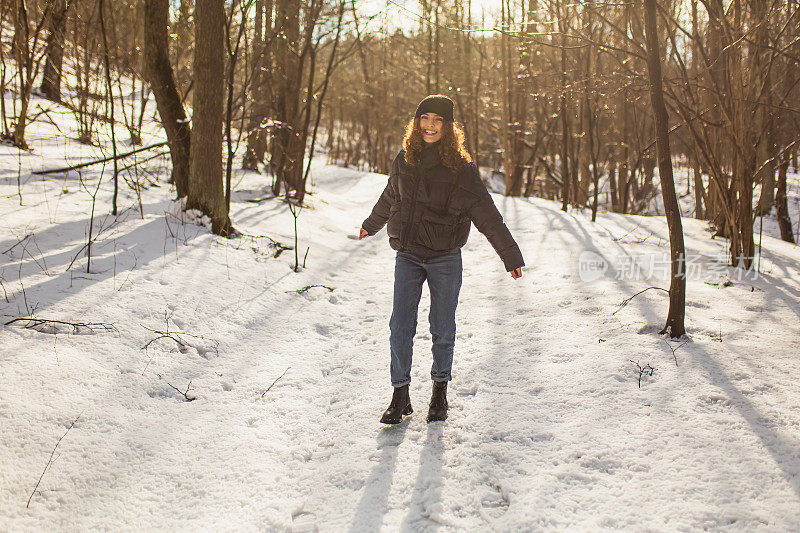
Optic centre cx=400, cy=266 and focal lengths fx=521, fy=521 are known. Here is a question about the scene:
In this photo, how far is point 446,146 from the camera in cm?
300

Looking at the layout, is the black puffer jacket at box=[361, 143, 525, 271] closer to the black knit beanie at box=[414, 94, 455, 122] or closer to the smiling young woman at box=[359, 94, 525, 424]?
the smiling young woman at box=[359, 94, 525, 424]

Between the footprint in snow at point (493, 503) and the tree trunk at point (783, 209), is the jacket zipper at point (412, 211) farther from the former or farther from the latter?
the tree trunk at point (783, 209)

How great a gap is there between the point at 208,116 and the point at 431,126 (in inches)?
170

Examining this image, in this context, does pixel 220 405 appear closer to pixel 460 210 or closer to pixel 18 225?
pixel 460 210

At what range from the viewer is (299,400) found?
11.6 feet

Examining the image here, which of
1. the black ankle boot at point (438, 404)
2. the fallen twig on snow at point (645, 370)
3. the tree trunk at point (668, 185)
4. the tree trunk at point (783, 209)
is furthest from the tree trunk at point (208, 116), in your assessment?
the tree trunk at point (783, 209)

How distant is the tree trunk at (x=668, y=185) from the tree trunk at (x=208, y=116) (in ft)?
15.7

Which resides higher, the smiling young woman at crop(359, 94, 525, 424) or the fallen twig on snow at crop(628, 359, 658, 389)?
the smiling young woman at crop(359, 94, 525, 424)

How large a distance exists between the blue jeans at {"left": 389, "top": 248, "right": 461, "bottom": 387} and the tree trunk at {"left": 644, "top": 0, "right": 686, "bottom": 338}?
187 cm

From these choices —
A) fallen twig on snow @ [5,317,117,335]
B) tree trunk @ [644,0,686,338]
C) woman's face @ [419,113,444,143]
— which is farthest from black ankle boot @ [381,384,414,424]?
tree trunk @ [644,0,686,338]

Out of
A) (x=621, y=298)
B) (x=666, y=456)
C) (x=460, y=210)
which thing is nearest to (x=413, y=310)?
(x=460, y=210)

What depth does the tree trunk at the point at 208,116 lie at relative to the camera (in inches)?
243

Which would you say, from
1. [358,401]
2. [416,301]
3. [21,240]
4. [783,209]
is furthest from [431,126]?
[783,209]

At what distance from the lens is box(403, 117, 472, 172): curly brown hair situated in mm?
2998
